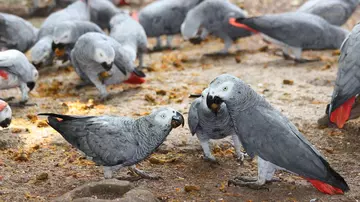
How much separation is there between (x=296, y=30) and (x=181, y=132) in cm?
231

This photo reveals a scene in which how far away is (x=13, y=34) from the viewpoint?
5832mm

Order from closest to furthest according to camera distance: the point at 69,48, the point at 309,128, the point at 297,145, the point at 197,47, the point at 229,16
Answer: the point at 297,145 → the point at 309,128 → the point at 69,48 → the point at 229,16 → the point at 197,47

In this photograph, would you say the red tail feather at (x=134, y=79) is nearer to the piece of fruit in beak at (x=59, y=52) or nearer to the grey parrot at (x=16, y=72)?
the piece of fruit in beak at (x=59, y=52)

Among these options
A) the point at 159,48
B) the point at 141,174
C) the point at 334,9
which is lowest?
the point at 159,48

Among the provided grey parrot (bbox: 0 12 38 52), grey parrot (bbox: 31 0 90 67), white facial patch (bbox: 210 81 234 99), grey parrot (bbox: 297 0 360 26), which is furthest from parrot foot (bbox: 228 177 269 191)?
grey parrot (bbox: 297 0 360 26)

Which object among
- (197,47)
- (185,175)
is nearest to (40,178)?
(185,175)

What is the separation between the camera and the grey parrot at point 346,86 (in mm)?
3694

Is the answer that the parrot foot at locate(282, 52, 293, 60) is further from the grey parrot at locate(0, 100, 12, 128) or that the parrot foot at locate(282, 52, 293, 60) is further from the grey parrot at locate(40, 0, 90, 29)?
the grey parrot at locate(0, 100, 12, 128)

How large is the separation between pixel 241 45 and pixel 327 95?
225cm

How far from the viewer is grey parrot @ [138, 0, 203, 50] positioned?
6.66 meters

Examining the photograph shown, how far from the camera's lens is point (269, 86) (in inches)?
209

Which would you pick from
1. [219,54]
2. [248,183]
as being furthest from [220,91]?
[219,54]

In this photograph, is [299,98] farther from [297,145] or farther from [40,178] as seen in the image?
[40,178]

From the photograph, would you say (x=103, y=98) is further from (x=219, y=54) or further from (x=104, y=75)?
(x=219, y=54)
